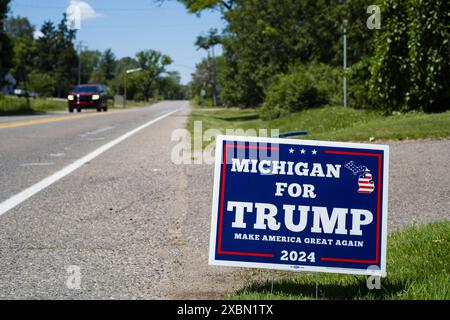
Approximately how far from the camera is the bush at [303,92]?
25016 millimetres

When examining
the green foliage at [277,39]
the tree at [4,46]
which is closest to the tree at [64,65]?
the tree at [4,46]

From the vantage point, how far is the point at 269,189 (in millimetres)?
3875

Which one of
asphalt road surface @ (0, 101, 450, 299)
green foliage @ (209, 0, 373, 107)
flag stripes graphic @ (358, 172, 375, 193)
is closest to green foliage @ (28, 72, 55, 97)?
green foliage @ (209, 0, 373, 107)

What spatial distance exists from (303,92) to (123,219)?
19.6m

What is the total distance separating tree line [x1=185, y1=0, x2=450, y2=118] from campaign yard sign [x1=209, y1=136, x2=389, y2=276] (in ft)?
42.6

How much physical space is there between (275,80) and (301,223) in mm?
27829

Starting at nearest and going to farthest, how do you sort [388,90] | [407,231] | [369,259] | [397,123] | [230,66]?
[369,259], [407,231], [397,123], [388,90], [230,66]

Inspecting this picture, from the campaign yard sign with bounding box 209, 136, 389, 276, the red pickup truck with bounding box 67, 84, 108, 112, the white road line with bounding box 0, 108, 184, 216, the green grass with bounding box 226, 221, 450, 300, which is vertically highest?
the red pickup truck with bounding box 67, 84, 108, 112

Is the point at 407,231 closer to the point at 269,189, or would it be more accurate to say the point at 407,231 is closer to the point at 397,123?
the point at 269,189

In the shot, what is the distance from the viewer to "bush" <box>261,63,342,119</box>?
82.1 ft

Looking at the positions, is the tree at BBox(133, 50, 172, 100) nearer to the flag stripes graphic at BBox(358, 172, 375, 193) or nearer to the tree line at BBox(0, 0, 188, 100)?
the tree line at BBox(0, 0, 188, 100)

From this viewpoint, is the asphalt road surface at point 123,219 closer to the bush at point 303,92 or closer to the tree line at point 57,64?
the bush at point 303,92

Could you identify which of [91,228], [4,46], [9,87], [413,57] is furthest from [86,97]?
[9,87]
